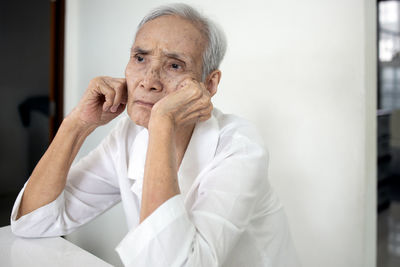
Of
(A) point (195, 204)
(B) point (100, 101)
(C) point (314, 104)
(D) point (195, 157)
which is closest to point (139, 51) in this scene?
(B) point (100, 101)

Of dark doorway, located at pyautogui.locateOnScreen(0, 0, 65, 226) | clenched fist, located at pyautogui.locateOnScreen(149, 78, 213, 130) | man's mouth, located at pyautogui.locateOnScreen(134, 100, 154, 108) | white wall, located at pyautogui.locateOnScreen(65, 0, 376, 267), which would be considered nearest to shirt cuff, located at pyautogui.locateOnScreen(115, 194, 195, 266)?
clenched fist, located at pyautogui.locateOnScreen(149, 78, 213, 130)

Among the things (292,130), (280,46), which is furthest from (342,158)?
(280,46)

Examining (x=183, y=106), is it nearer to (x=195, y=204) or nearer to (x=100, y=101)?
(x=195, y=204)

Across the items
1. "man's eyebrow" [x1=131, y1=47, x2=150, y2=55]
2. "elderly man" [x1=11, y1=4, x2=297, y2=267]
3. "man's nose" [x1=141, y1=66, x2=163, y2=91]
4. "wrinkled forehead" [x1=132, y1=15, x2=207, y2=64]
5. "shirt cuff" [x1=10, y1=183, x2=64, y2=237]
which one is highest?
"wrinkled forehead" [x1=132, y1=15, x2=207, y2=64]

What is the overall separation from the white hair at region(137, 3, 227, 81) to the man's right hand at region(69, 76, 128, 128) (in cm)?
23

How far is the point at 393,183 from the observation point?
6.83 ft

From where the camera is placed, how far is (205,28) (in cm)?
117

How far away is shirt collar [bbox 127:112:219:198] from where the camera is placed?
115 centimetres

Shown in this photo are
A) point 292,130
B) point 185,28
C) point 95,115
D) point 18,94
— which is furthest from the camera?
point 18,94

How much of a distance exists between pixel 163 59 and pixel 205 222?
535 mm

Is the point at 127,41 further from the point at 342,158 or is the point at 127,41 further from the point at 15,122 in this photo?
the point at 342,158

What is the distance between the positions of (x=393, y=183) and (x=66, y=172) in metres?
1.75

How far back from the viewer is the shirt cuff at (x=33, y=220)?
113 centimetres

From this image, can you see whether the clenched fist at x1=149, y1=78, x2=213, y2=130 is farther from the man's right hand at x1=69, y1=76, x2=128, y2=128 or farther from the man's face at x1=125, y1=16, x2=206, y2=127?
the man's right hand at x1=69, y1=76, x2=128, y2=128
